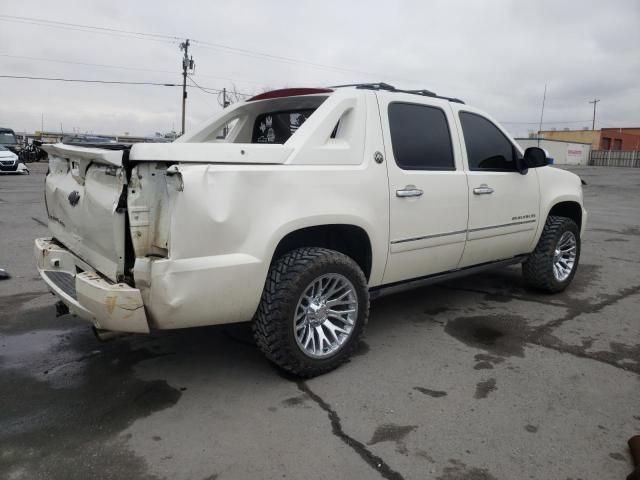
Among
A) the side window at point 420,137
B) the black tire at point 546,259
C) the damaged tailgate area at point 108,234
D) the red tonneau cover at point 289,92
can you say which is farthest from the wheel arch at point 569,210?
the damaged tailgate area at point 108,234

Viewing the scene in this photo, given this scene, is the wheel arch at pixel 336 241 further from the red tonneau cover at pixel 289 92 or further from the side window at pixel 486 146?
the side window at pixel 486 146

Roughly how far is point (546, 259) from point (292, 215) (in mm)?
3198

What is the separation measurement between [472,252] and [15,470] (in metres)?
3.48

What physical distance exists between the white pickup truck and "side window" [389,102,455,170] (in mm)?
12

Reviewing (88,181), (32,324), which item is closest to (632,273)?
(88,181)

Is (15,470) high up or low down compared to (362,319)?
down

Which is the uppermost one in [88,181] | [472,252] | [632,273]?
[88,181]

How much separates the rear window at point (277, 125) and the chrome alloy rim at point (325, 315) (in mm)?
1501

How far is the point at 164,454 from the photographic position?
8.14ft

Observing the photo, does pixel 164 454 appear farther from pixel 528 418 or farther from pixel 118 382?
pixel 528 418

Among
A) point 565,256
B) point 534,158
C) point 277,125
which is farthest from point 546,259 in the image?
point 277,125

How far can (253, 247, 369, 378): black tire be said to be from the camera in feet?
9.86

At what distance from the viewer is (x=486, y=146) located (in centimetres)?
443

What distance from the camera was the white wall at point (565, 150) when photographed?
55.3m
